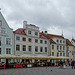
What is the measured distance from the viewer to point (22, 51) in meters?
47.4

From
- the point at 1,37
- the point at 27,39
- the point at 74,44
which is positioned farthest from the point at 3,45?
the point at 74,44

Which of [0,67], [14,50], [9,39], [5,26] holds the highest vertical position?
[5,26]

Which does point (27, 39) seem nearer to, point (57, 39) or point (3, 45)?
point (3, 45)

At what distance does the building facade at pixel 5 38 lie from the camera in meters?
43.0

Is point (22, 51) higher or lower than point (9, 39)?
lower

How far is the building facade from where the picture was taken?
1694 inches

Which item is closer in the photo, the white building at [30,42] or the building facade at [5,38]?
the building facade at [5,38]

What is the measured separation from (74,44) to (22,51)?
30.3 meters

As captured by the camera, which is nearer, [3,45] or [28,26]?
[3,45]

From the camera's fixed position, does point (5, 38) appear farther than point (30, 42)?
No

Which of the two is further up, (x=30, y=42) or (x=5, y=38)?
(x=5, y=38)

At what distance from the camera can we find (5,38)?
43688 mm

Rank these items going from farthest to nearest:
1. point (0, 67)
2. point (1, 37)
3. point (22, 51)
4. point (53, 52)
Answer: point (53, 52) → point (22, 51) → point (1, 37) → point (0, 67)

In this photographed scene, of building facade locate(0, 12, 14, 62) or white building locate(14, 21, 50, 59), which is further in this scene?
white building locate(14, 21, 50, 59)
